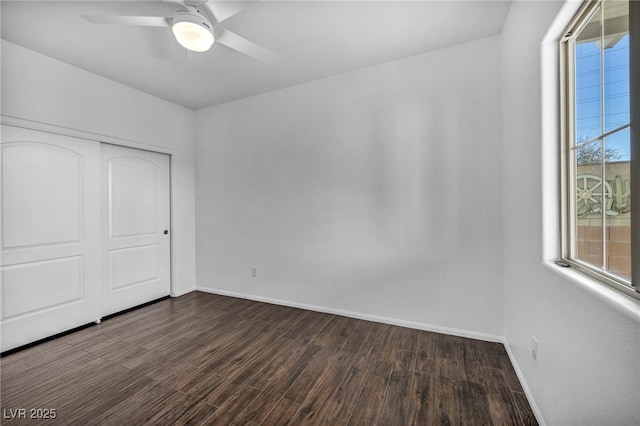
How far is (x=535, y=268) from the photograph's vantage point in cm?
153

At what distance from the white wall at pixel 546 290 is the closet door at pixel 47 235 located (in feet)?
12.9

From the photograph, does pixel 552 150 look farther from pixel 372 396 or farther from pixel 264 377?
pixel 264 377

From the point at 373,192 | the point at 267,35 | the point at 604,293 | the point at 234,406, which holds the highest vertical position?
the point at 267,35

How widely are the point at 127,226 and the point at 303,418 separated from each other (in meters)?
3.00

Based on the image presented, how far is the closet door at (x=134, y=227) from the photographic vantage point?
9.82 feet

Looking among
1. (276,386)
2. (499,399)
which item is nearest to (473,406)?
(499,399)

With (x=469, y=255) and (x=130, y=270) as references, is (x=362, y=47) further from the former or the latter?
(x=130, y=270)

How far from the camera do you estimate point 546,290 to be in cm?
137

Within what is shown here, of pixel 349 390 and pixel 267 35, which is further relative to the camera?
pixel 267 35

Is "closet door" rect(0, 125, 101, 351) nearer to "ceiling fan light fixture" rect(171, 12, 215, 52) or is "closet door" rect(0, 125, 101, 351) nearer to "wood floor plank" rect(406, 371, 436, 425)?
"ceiling fan light fixture" rect(171, 12, 215, 52)

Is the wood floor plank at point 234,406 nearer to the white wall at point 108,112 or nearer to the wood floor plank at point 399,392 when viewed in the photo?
→ the wood floor plank at point 399,392

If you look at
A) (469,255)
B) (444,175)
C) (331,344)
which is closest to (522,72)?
(444,175)

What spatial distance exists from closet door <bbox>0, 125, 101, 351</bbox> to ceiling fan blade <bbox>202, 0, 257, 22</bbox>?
2.17m

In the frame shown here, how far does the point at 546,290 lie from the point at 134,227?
4.01m
